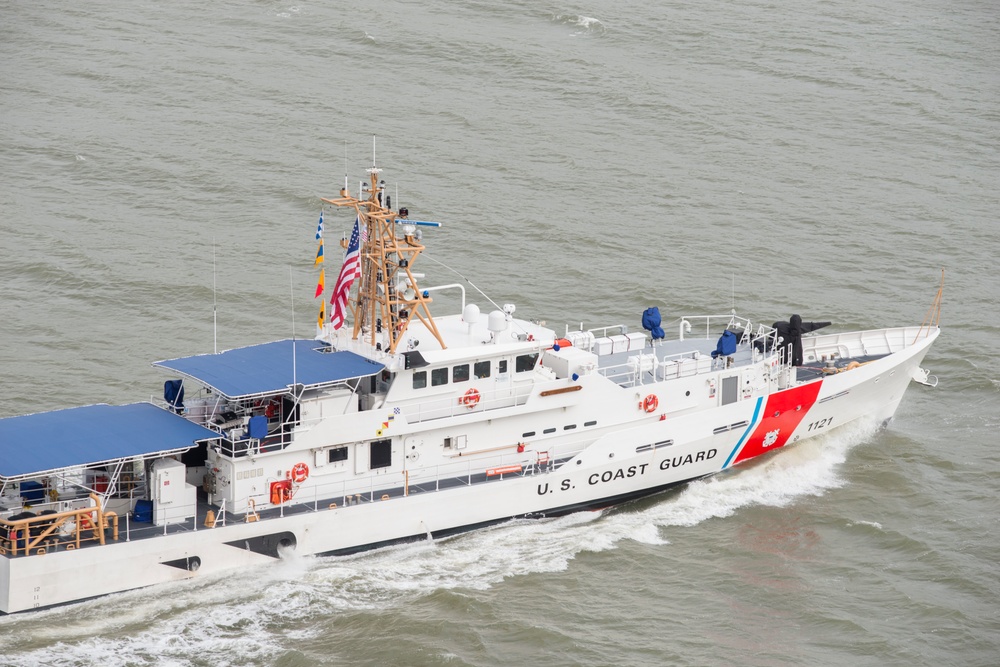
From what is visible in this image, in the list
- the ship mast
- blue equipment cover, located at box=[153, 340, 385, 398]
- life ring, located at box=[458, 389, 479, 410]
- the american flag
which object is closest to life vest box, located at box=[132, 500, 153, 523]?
blue equipment cover, located at box=[153, 340, 385, 398]

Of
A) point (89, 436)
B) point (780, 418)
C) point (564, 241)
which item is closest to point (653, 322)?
point (780, 418)

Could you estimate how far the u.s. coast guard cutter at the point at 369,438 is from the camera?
2573 centimetres

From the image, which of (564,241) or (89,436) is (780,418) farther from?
(89,436)

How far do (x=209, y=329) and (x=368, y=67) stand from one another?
59.2 feet

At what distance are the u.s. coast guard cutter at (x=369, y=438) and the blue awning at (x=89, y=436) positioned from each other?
0.17 ft

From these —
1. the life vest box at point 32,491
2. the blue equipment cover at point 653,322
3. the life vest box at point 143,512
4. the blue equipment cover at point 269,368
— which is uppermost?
the blue equipment cover at point 653,322

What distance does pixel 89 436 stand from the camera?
25922mm

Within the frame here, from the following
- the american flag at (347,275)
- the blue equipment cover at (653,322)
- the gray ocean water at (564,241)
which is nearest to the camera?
the gray ocean water at (564,241)

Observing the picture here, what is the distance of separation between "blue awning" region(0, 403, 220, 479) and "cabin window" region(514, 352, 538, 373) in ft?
21.9

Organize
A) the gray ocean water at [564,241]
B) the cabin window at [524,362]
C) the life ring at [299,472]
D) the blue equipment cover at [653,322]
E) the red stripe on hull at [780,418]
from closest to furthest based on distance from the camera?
the gray ocean water at [564,241] < the life ring at [299,472] < the cabin window at [524,362] < the blue equipment cover at [653,322] < the red stripe on hull at [780,418]

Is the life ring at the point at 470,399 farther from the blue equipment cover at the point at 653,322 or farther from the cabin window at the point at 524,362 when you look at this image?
the blue equipment cover at the point at 653,322

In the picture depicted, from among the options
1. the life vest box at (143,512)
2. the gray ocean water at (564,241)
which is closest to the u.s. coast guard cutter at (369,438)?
the life vest box at (143,512)

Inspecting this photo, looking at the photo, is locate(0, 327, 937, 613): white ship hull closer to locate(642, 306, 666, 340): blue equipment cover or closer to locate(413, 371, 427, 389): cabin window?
locate(413, 371, 427, 389): cabin window

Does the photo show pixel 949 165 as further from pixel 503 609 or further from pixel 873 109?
pixel 503 609
